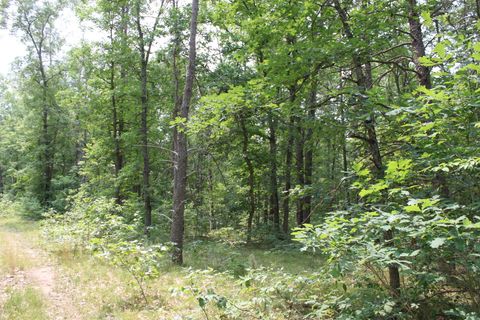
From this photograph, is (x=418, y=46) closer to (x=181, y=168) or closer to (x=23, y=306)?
(x=181, y=168)

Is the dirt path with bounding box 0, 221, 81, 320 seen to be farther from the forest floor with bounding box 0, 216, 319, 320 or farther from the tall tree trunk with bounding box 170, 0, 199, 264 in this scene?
the tall tree trunk with bounding box 170, 0, 199, 264

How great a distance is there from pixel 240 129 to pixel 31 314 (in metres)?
11.1

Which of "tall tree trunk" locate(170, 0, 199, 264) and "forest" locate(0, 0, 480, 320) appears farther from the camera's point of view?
"tall tree trunk" locate(170, 0, 199, 264)

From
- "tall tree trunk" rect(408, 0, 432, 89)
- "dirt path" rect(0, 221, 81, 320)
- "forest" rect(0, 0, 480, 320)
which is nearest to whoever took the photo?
"forest" rect(0, 0, 480, 320)

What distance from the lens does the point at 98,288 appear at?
7.01 meters

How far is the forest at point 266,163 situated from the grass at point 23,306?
0.13ft

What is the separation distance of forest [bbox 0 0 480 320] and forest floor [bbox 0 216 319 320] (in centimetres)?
6

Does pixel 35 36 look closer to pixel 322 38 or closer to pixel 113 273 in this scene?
pixel 113 273

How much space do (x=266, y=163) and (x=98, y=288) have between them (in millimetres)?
10800

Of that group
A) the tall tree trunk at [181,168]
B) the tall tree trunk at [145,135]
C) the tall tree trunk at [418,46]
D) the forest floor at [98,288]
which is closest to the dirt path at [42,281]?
the forest floor at [98,288]

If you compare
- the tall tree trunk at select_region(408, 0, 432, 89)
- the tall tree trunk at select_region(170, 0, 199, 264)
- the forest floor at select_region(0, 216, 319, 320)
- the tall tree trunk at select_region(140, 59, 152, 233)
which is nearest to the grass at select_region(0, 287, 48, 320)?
the forest floor at select_region(0, 216, 319, 320)

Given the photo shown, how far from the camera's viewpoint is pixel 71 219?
44.4 ft

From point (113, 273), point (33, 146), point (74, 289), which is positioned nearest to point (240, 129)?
point (113, 273)

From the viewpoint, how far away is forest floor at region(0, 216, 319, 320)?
17.9 ft
